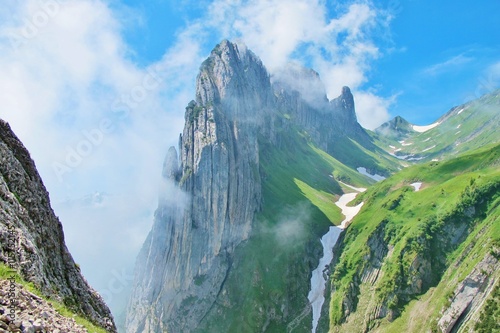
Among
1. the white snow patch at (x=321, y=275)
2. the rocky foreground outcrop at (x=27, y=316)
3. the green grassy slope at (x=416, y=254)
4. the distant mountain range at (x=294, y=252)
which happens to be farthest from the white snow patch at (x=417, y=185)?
the rocky foreground outcrop at (x=27, y=316)

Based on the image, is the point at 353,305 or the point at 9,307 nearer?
the point at 9,307

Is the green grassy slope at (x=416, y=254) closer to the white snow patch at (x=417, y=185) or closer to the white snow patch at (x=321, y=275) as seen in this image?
the white snow patch at (x=321, y=275)

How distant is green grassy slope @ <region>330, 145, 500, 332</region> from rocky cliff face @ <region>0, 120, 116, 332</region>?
309 ft

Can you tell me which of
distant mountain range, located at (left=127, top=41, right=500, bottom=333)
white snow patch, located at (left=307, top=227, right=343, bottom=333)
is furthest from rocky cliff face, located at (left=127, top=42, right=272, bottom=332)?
white snow patch, located at (left=307, top=227, right=343, bottom=333)

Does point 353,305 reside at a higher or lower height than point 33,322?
lower

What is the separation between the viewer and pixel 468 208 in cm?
13038

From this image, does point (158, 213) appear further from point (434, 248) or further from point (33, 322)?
point (33, 322)

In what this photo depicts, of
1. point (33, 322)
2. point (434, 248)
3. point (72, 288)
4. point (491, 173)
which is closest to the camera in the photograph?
point (33, 322)

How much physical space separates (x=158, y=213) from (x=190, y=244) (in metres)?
20.5

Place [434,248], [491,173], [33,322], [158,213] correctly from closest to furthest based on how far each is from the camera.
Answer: [33,322]
[434,248]
[491,173]
[158,213]

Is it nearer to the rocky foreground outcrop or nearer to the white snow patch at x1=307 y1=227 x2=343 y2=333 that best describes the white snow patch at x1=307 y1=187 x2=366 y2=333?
the white snow patch at x1=307 y1=227 x2=343 y2=333

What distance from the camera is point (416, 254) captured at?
125 m

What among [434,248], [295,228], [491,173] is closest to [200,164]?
[295,228]

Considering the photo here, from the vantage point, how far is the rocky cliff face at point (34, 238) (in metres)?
21.5
